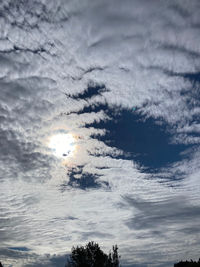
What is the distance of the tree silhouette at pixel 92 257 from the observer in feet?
151

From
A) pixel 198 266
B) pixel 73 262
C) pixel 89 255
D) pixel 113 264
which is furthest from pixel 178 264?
pixel 73 262

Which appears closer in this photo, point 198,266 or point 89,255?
point 198,266

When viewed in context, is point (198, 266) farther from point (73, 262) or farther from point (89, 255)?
point (73, 262)

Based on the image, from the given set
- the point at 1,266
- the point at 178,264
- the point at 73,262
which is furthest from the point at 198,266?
the point at 1,266

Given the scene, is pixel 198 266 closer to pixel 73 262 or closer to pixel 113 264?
pixel 113 264

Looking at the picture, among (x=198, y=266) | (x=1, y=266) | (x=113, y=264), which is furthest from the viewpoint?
(x=1, y=266)

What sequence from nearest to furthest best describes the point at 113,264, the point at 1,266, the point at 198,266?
the point at 198,266 → the point at 113,264 → the point at 1,266

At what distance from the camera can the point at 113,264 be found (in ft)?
154

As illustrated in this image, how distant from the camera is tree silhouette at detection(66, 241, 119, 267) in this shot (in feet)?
151

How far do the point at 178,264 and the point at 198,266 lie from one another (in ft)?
38.4

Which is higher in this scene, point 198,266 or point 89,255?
point 89,255

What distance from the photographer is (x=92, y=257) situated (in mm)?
46656

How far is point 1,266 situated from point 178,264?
4200cm

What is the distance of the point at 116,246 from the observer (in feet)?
160
